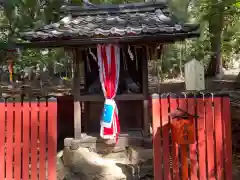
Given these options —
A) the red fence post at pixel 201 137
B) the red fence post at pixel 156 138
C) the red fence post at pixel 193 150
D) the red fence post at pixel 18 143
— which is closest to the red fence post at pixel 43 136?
the red fence post at pixel 18 143

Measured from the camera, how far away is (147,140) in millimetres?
7227

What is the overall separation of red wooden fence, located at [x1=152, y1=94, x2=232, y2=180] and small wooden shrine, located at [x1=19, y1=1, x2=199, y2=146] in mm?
1680

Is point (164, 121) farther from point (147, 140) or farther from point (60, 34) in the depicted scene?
point (60, 34)

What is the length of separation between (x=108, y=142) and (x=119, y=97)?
3.95 feet

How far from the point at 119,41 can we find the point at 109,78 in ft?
3.49

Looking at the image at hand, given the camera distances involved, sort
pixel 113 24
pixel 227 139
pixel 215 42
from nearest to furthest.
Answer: pixel 227 139 → pixel 113 24 → pixel 215 42

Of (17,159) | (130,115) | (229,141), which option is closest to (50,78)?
(130,115)

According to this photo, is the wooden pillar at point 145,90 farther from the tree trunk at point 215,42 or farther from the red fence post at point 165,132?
the tree trunk at point 215,42

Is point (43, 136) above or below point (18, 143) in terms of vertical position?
above

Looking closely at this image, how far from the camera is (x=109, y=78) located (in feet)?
23.7

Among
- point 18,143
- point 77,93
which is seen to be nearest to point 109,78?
point 77,93

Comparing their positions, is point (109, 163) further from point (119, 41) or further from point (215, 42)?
point (215, 42)

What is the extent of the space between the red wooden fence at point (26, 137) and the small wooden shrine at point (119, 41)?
1.54m

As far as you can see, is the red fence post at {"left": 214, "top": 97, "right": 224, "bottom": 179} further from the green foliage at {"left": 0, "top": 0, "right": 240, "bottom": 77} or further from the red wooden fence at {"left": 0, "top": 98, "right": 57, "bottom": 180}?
the green foliage at {"left": 0, "top": 0, "right": 240, "bottom": 77}
